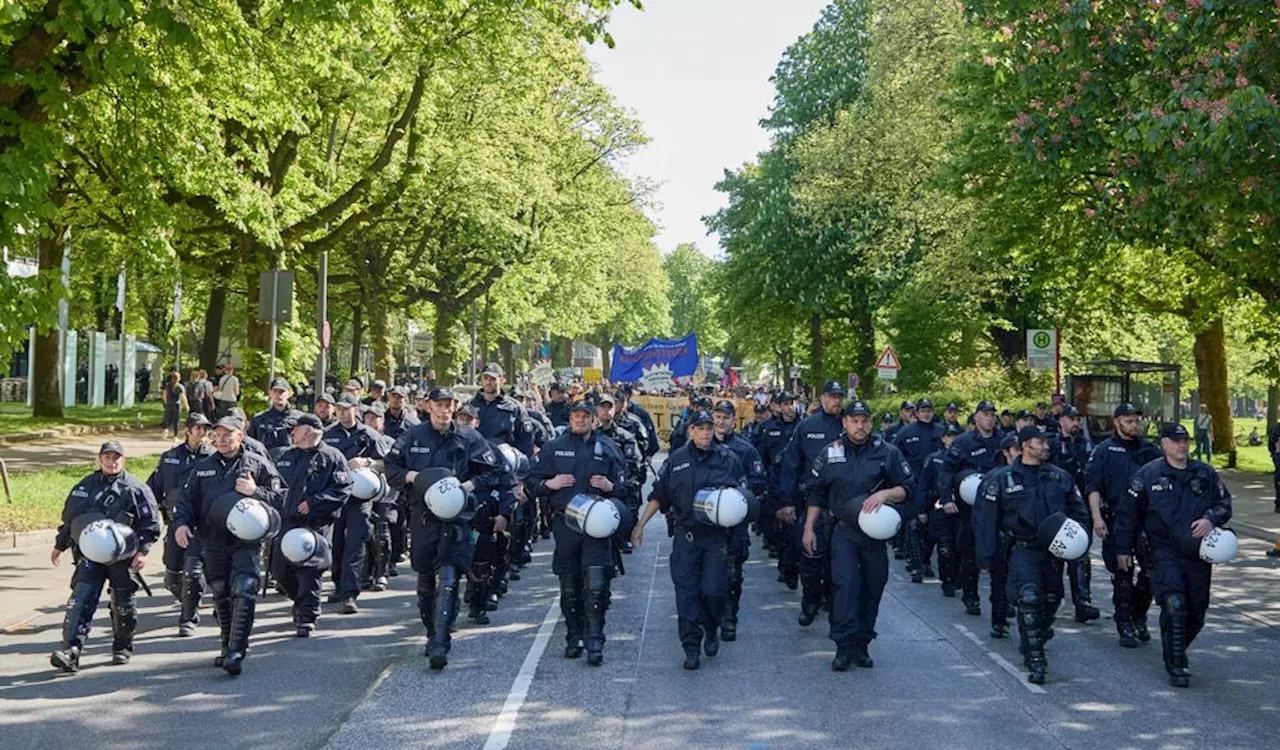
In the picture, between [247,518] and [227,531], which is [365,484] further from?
[247,518]

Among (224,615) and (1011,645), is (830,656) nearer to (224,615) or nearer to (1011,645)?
(1011,645)

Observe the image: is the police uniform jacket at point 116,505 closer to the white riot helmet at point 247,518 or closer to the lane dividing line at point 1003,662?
the white riot helmet at point 247,518

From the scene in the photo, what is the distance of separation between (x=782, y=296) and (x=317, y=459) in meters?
35.5

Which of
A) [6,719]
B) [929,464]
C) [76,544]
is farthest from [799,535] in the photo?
[6,719]

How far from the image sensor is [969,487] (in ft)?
40.1

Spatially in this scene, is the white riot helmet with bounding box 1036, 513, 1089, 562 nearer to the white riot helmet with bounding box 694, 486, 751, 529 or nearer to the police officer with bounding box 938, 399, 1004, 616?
the white riot helmet with bounding box 694, 486, 751, 529

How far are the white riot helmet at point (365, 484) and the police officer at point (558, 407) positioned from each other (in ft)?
28.5

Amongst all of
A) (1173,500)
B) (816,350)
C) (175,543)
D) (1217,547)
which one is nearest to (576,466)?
(175,543)

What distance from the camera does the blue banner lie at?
41.2 metres

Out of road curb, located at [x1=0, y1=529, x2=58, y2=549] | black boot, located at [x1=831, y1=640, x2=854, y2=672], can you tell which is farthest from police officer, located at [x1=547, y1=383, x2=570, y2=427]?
black boot, located at [x1=831, y1=640, x2=854, y2=672]

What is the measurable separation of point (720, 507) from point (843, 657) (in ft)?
4.40

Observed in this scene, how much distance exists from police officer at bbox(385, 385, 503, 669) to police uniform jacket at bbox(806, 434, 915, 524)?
2.49 m

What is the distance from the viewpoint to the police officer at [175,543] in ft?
34.0

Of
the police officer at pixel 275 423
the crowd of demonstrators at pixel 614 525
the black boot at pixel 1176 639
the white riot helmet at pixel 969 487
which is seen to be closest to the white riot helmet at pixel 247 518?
the crowd of demonstrators at pixel 614 525
